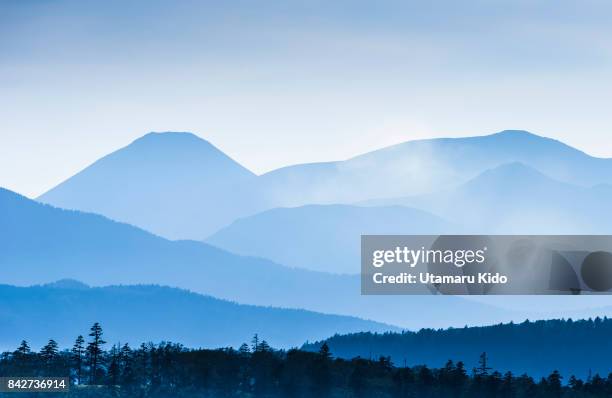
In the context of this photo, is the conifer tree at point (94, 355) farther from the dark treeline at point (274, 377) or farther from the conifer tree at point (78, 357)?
the conifer tree at point (78, 357)

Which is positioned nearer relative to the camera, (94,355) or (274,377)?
(94,355)

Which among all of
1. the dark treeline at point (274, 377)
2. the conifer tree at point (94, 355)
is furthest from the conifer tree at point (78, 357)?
the conifer tree at point (94, 355)

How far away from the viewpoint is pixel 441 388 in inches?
7431

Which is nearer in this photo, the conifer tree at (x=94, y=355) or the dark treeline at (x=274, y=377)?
the conifer tree at (x=94, y=355)

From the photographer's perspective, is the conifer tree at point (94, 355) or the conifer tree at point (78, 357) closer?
the conifer tree at point (94, 355)

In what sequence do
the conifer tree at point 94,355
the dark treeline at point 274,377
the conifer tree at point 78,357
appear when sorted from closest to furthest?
the conifer tree at point 94,355
the conifer tree at point 78,357
the dark treeline at point 274,377

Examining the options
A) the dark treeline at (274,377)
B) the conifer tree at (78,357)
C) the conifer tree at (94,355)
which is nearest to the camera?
the conifer tree at (94,355)

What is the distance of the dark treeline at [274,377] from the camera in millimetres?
183000

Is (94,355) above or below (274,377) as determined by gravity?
above

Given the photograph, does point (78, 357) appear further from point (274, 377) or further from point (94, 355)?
point (274, 377)

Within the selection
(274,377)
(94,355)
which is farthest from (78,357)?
(274,377)

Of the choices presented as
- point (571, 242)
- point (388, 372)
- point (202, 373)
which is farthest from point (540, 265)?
point (202, 373)

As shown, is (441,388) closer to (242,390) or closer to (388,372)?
(388,372)

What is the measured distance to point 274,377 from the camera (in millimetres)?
188500
